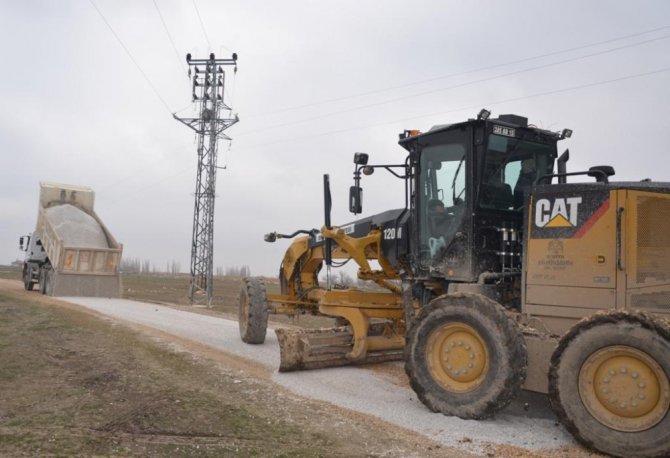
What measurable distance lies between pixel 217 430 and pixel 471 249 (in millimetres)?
3506

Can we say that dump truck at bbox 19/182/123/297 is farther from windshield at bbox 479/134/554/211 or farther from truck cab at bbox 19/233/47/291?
windshield at bbox 479/134/554/211

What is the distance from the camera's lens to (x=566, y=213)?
18.8ft

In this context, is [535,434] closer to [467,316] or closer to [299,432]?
[467,316]

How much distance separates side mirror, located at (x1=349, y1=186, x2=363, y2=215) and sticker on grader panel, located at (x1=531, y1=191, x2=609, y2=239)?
265 centimetres

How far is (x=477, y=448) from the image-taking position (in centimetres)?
489

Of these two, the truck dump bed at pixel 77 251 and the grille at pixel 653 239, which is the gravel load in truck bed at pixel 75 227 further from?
the grille at pixel 653 239

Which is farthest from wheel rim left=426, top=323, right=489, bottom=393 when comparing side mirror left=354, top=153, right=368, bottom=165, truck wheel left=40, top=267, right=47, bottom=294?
truck wheel left=40, top=267, right=47, bottom=294

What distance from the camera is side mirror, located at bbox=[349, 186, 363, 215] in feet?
26.1

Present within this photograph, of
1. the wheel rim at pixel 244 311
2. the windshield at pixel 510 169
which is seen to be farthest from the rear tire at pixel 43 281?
the windshield at pixel 510 169

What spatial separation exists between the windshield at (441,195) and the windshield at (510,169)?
289mm

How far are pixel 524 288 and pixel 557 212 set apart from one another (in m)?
0.88

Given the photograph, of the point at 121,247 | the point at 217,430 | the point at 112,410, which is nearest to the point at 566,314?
the point at 217,430

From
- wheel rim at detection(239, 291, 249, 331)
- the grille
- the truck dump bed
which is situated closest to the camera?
the grille

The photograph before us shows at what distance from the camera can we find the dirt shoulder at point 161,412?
4.72 meters
